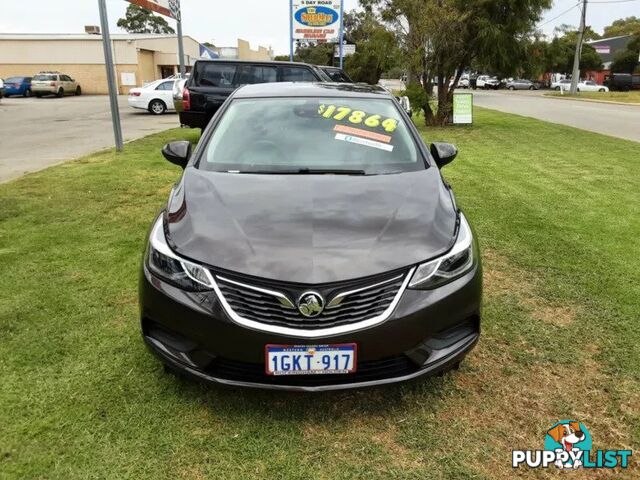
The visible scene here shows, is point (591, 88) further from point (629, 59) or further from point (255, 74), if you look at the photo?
point (255, 74)

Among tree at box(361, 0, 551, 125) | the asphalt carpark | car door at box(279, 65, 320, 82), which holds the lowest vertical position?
the asphalt carpark

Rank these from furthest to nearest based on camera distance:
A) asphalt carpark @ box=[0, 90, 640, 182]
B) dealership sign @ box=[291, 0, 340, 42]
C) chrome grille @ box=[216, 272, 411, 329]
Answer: dealership sign @ box=[291, 0, 340, 42] → asphalt carpark @ box=[0, 90, 640, 182] → chrome grille @ box=[216, 272, 411, 329]

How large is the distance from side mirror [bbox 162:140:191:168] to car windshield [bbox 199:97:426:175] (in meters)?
0.20

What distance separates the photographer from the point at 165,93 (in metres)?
20.5

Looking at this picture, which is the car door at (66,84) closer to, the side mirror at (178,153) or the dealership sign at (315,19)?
the dealership sign at (315,19)

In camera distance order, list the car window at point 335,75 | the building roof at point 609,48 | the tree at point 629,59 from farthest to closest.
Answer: the building roof at point 609,48
the tree at point 629,59
the car window at point 335,75

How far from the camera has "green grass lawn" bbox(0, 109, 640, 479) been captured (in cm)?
229

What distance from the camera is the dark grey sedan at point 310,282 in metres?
2.25

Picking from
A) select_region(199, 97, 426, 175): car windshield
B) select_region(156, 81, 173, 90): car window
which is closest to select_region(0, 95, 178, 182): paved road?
select_region(156, 81, 173, 90): car window

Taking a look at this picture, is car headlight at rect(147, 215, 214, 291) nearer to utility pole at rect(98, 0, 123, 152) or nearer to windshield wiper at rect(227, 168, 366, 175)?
windshield wiper at rect(227, 168, 366, 175)

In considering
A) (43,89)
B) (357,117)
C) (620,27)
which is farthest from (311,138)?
(620,27)

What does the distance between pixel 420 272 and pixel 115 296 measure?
7.92ft

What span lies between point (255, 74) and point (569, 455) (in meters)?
11.1

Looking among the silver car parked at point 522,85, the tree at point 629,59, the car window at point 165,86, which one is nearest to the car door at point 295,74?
the car window at point 165,86
